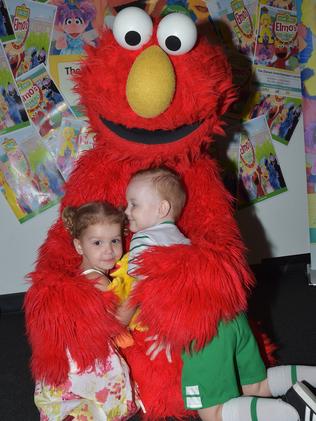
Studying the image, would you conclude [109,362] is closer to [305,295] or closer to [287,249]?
[305,295]

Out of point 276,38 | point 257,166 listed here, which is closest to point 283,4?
point 276,38

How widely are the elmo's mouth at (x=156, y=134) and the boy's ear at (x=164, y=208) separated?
0.51 ft

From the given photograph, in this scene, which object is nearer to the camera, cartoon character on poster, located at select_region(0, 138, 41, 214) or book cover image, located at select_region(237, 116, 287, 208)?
cartoon character on poster, located at select_region(0, 138, 41, 214)

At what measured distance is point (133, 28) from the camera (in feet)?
3.36

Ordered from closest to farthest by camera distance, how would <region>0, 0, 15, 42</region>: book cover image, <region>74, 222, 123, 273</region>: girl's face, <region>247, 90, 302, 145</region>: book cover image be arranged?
<region>74, 222, 123, 273</region>: girl's face
<region>0, 0, 15, 42</region>: book cover image
<region>247, 90, 302, 145</region>: book cover image

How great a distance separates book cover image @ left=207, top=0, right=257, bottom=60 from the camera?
74.5 inches

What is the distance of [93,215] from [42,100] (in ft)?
2.72

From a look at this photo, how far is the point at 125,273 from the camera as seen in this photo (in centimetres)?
116

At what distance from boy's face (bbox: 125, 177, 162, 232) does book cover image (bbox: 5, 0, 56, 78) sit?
0.89 meters

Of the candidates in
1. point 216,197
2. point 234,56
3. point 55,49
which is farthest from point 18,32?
point 216,197

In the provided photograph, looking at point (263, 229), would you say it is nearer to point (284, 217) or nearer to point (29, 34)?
point (284, 217)

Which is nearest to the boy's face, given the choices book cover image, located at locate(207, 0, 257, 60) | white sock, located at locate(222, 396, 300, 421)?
white sock, located at locate(222, 396, 300, 421)

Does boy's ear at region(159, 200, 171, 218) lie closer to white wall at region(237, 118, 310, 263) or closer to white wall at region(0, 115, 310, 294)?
white wall at region(0, 115, 310, 294)

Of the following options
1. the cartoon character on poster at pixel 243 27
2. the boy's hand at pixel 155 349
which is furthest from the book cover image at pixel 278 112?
the boy's hand at pixel 155 349
